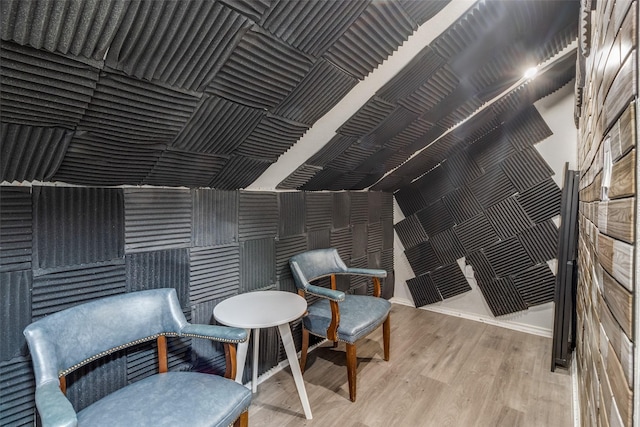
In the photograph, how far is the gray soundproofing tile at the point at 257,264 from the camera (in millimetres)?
2477

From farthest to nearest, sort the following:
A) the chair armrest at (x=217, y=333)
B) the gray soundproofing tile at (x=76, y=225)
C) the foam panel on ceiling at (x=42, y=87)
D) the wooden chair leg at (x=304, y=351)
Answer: the wooden chair leg at (x=304, y=351) → the chair armrest at (x=217, y=333) → the gray soundproofing tile at (x=76, y=225) → the foam panel on ceiling at (x=42, y=87)

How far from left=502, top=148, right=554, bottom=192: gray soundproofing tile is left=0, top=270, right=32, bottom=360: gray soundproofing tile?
4143 mm

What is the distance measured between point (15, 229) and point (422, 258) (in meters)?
3.99

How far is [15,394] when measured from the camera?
1.43 metres

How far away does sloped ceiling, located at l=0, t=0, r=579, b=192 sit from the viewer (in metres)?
1.09

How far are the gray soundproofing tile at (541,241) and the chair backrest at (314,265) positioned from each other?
6.87 ft

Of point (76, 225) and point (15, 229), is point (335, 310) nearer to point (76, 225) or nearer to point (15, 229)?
point (76, 225)

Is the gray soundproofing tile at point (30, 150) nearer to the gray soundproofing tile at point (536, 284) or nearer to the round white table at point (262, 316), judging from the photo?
the round white table at point (262, 316)

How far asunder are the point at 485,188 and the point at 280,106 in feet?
9.48

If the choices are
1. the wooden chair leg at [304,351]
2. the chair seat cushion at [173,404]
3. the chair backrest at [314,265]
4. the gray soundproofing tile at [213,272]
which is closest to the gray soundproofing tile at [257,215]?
the gray soundproofing tile at [213,272]

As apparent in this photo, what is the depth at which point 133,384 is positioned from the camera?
159 cm

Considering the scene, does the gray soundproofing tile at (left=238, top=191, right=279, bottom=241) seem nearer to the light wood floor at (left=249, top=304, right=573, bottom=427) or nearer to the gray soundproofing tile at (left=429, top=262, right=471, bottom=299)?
the light wood floor at (left=249, top=304, right=573, bottom=427)

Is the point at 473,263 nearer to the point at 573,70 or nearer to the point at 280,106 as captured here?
the point at 573,70

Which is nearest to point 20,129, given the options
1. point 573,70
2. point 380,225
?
point 380,225
